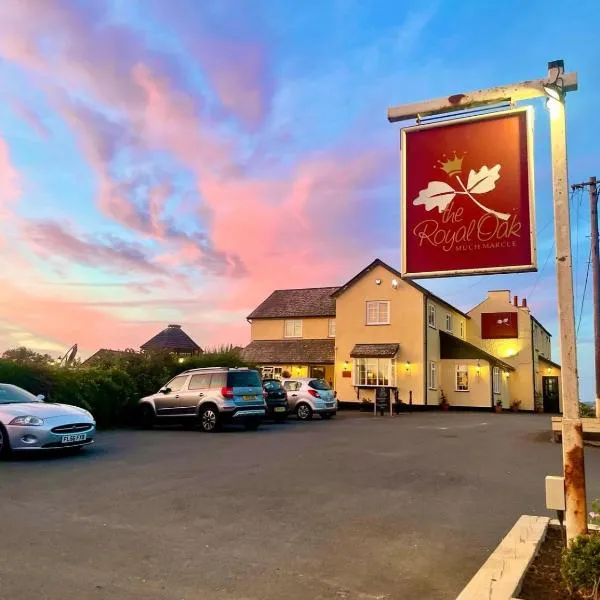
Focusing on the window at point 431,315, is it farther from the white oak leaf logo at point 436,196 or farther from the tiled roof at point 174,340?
the white oak leaf logo at point 436,196

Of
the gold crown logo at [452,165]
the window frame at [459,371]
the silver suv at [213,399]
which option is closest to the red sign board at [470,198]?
the gold crown logo at [452,165]

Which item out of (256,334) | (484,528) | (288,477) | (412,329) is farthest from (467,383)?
(484,528)

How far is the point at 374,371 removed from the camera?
3594cm

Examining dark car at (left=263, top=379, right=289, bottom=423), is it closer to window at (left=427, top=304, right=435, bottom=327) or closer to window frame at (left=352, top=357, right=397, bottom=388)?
window frame at (left=352, top=357, right=397, bottom=388)

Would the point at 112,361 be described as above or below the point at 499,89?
below

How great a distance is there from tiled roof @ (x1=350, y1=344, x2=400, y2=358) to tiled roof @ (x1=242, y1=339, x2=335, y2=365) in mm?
2879

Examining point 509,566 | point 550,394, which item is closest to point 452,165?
point 509,566

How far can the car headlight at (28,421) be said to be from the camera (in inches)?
430

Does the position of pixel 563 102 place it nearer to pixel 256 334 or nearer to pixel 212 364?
pixel 212 364

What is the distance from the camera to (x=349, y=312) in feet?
125

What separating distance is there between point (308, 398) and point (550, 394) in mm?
27675

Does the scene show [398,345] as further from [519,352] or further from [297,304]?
[519,352]

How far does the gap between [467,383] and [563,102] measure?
33.2 m

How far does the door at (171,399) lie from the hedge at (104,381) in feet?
6.00
